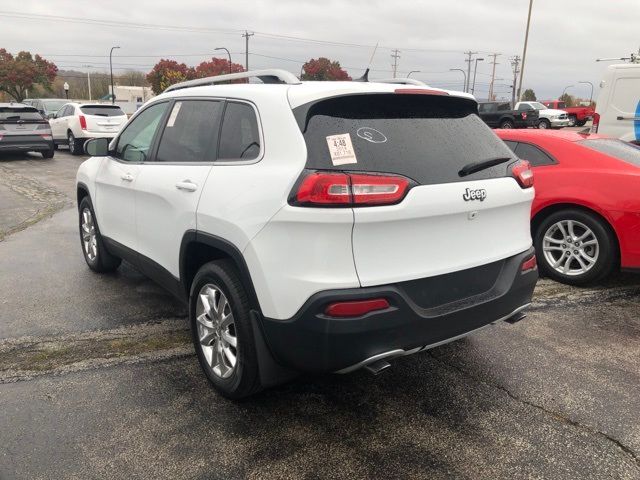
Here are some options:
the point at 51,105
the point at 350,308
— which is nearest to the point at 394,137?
Result: the point at 350,308

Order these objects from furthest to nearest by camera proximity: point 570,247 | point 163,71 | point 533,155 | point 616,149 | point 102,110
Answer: point 163,71, point 102,110, point 533,155, point 616,149, point 570,247

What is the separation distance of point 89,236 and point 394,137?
3.80 meters

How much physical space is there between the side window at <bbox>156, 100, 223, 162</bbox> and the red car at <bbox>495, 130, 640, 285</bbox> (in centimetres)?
330

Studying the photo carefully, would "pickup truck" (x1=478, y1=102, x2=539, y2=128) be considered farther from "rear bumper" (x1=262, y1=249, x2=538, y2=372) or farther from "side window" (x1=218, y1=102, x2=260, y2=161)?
"rear bumper" (x1=262, y1=249, x2=538, y2=372)

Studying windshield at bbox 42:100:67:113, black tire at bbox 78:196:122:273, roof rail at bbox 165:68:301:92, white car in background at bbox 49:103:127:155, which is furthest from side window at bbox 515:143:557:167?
windshield at bbox 42:100:67:113

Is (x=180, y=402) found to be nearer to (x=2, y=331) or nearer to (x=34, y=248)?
(x=2, y=331)

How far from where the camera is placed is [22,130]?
14891mm

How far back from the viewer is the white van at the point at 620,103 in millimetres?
10758

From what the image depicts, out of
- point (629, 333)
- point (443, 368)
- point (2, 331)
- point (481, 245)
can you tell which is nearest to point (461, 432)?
point (443, 368)

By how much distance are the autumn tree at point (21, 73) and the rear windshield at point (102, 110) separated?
51.1 m

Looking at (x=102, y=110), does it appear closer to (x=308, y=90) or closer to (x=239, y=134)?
(x=239, y=134)

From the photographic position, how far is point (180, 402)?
2.97 metres

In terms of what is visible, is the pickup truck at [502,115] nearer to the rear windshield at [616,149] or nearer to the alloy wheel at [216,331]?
the rear windshield at [616,149]

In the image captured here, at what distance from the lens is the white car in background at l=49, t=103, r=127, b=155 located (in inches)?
648
